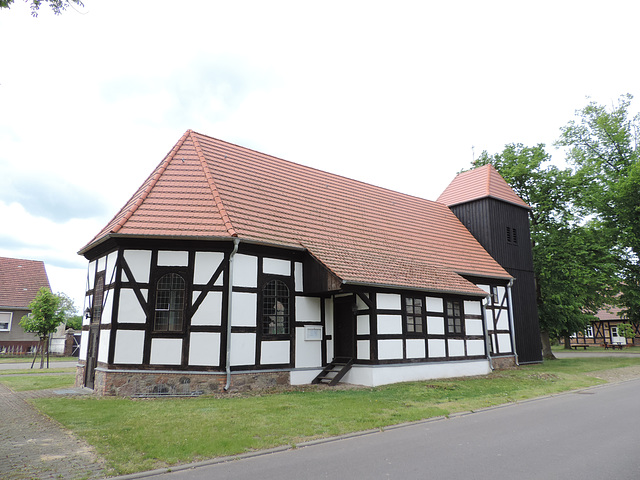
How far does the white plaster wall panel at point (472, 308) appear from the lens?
54.4 feet

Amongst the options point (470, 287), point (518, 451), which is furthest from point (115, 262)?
point (470, 287)

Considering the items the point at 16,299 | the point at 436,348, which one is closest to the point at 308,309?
the point at 436,348

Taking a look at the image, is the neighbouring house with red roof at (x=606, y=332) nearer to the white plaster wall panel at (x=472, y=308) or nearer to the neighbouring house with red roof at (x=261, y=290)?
the white plaster wall panel at (x=472, y=308)

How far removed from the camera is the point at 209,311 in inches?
460

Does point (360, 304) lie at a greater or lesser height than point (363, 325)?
greater

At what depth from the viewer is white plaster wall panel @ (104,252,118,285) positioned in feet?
39.6

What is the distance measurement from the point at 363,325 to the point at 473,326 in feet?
18.2

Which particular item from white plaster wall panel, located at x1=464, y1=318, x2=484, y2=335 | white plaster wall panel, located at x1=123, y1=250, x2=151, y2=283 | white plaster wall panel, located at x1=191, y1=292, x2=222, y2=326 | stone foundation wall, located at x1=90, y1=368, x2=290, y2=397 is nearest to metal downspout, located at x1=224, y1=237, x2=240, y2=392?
stone foundation wall, located at x1=90, y1=368, x2=290, y2=397

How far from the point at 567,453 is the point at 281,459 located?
3857 mm

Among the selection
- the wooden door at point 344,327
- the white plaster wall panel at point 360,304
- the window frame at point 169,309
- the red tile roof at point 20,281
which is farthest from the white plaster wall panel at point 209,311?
the red tile roof at point 20,281

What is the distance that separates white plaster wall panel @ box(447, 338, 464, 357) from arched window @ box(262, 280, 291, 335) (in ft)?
20.6

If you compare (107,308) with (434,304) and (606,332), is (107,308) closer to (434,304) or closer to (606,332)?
(434,304)

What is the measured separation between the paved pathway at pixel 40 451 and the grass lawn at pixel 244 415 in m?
0.23

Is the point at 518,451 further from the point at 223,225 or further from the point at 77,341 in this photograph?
the point at 77,341
